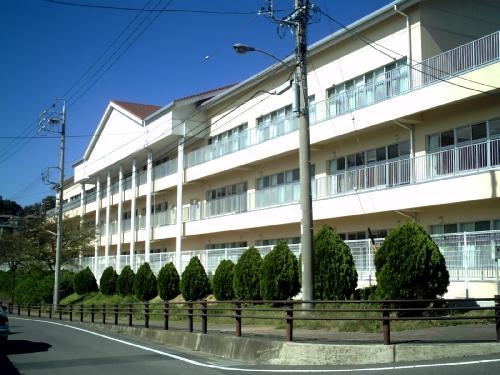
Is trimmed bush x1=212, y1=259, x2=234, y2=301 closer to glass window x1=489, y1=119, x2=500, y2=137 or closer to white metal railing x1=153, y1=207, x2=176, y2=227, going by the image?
glass window x1=489, y1=119, x2=500, y2=137

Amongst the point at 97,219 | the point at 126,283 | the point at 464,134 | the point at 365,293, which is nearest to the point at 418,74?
the point at 464,134

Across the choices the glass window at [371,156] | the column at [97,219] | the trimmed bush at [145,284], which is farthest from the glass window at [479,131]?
the column at [97,219]

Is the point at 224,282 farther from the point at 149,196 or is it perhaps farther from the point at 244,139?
the point at 149,196

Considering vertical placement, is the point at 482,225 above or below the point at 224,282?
above

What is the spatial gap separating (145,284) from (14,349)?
18.7m

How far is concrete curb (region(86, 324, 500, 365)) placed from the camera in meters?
10.8

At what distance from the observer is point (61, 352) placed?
15.0 meters

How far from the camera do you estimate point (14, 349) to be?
1573cm

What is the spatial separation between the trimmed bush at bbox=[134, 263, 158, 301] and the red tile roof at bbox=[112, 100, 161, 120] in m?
13.9

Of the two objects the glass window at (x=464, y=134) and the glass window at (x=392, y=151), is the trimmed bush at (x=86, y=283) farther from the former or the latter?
the glass window at (x=464, y=134)

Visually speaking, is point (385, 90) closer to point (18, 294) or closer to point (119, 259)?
point (119, 259)

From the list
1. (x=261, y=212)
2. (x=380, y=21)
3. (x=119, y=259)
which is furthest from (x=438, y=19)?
(x=119, y=259)

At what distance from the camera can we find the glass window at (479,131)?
2064 centimetres

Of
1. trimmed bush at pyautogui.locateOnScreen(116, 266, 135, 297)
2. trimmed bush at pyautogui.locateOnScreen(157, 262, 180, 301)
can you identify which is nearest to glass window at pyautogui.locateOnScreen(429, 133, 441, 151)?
trimmed bush at pyautogui.locateOnScreen(157, 262, 180, 301)
